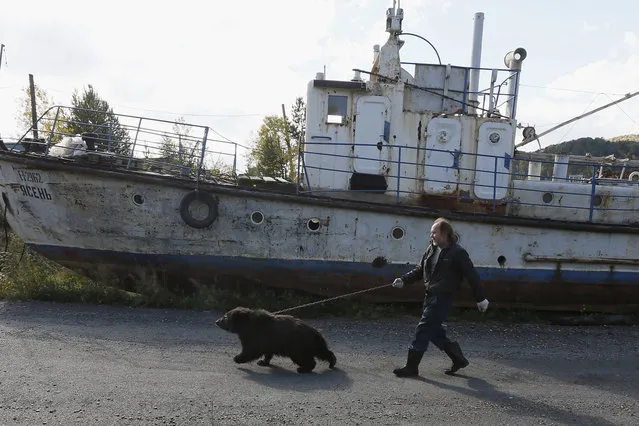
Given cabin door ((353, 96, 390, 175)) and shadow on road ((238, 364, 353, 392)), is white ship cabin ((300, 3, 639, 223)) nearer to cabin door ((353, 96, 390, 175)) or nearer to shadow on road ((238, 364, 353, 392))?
cabin door ((353, 96, 390, 175))

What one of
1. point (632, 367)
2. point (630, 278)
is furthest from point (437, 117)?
point (632, 367)

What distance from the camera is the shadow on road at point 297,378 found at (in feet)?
16.6

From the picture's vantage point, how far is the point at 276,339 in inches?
213

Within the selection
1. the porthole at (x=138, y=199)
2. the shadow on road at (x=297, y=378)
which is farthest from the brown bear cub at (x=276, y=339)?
the porthole at (x=138, y=199)

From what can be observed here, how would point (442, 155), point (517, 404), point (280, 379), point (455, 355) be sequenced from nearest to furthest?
point (517, 404) → point (280, 379) → point (455, 355) → point (442, 155)

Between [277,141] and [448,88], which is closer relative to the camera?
[448,88]

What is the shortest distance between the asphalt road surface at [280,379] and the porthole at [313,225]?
172cm

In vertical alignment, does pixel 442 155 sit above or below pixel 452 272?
above

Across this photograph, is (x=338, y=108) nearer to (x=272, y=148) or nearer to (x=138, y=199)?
(x=138, y=199)

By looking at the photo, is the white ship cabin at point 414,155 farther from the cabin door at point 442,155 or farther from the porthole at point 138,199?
the porthole at point 138,199

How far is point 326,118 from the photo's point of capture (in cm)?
948

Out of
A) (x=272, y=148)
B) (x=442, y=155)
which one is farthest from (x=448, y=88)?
(x=272, y=148)

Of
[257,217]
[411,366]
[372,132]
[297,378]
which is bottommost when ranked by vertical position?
[297,378]

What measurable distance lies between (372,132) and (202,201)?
10.2 feet
